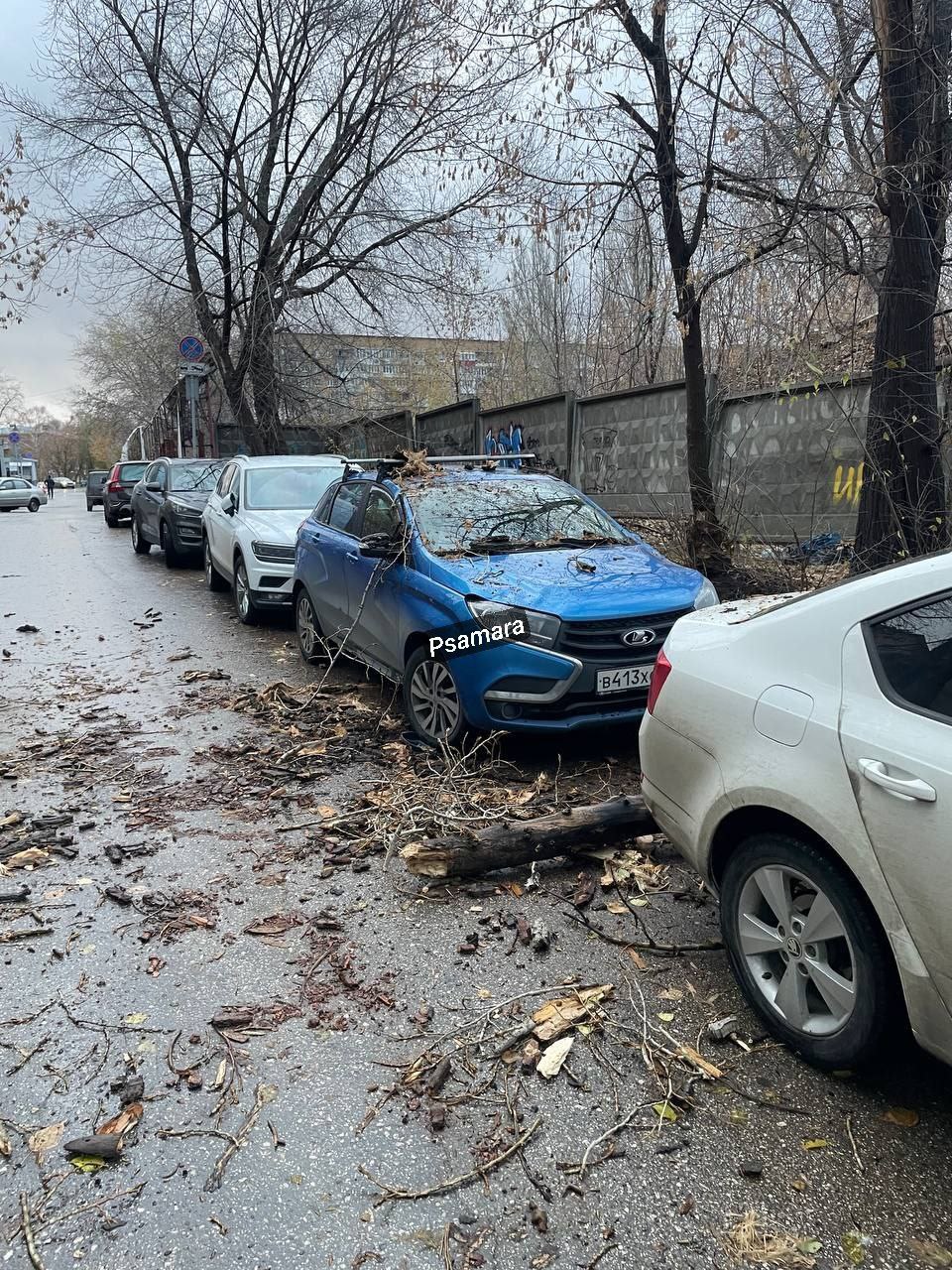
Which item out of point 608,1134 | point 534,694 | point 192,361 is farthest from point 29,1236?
point 192,361

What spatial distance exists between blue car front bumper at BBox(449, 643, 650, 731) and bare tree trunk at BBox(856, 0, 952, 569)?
2929mm

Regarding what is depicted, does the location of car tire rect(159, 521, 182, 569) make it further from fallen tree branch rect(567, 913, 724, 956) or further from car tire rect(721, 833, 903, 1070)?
car tire rect(721, 833, 903, 1070)

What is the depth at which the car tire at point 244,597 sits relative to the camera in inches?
382

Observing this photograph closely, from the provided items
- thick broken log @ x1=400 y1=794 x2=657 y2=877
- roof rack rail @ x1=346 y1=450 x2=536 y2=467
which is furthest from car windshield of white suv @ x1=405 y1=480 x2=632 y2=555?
thick broken log @ x1=400 y1=794 x2=657 y2=877

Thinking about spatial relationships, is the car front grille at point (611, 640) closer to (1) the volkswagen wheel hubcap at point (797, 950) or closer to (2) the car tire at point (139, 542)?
(1) the volkswagen wheel hubcap at point (797, 950)

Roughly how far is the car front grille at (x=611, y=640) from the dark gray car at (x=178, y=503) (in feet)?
36.5

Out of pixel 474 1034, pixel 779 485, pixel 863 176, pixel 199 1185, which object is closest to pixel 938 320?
pixel 863 176

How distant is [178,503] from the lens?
14820 mm

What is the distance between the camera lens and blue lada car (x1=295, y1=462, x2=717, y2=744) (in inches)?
194

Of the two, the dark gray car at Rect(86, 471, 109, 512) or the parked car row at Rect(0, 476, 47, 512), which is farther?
the dark gray car at Rect(86, 471, 109, 512)

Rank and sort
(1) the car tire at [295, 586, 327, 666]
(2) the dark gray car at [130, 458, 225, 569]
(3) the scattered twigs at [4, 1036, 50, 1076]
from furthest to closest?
(2) the dark gray car at [130, 458, 225, 569], (1) the car tire at [295, 586, 327, 666], (3) the scattered twigs at [4, 1036, 50, 1076]

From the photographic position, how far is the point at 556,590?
5.16 meters

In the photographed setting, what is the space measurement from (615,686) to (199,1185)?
3225mm

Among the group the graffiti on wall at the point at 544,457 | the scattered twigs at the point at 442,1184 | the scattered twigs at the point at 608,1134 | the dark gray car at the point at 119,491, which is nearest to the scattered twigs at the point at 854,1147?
the scattered twigs at the point at 608,1134
